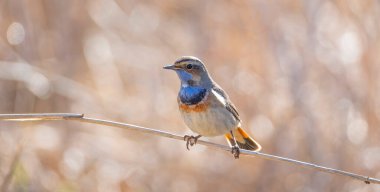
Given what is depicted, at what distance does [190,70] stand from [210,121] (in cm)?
41

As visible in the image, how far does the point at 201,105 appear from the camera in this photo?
4812mm

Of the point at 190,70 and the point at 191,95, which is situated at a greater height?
the point at 190,70

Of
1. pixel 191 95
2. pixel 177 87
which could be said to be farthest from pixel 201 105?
pixel 177 87

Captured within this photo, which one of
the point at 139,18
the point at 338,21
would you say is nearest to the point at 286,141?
the point at 338,21

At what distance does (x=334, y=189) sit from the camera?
21.5ft

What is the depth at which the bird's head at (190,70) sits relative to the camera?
492 cm

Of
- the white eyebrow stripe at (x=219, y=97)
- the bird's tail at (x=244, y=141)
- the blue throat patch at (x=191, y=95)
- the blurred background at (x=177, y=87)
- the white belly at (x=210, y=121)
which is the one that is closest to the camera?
the white belly at (x=210, y=121)

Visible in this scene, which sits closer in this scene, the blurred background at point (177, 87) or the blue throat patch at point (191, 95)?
the blue throat patch at point (191, 95)

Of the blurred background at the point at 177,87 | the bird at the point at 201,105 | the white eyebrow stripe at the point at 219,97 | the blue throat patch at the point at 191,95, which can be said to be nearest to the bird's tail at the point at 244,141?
the bird at the point at 201,105

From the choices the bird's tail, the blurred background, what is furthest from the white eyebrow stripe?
the blurred background

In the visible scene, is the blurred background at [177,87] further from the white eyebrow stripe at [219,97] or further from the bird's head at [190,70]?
the bird's head at [190,70]

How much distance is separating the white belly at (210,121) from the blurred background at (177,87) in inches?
72.7

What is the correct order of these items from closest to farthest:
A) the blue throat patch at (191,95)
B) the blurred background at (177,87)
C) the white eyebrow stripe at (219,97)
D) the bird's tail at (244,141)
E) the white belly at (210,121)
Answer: the white belly at (210,121)
the blue throat patch at (191,95)
the white eyebrow stripe at (219,97)
the bird's tail at (244,141)
the blurred background at (177,87)

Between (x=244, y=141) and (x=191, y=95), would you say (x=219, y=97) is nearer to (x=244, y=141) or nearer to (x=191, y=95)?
(x=191, y=95)
